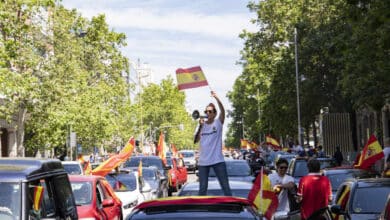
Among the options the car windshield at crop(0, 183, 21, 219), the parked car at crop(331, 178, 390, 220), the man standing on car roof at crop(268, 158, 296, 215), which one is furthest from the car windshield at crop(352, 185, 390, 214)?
the car windshield at crop(0, 183, 21, 219)

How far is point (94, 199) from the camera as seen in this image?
13.7 m

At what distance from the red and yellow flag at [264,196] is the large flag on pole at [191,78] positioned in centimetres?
177

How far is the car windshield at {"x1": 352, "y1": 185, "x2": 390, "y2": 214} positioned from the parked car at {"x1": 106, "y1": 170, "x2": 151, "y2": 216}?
6.69 meters

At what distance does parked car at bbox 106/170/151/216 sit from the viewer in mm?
18953

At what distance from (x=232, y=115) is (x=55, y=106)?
92.2 metres

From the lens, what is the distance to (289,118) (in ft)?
215

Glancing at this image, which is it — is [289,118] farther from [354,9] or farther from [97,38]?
[354,9]

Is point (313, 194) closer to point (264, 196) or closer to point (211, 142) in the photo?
point (264, 196)

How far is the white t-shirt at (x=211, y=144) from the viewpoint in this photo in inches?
487

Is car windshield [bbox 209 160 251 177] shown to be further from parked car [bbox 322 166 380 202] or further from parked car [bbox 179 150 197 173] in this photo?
parked car [bbox 179 150 197 173]

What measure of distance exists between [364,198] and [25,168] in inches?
253

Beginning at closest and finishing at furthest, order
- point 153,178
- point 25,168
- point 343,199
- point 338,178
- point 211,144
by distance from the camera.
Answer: point 25,168, point 211,144, point 343,199, point 338,178, point 153,178

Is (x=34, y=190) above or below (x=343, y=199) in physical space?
above

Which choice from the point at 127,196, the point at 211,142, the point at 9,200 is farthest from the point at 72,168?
the point at 9,200
